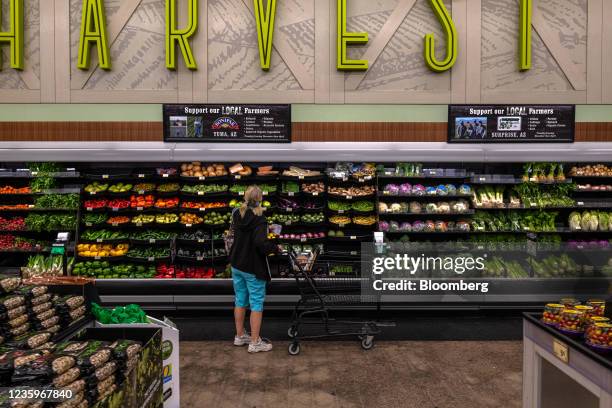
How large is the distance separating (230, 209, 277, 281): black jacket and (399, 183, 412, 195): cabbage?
2.69 m

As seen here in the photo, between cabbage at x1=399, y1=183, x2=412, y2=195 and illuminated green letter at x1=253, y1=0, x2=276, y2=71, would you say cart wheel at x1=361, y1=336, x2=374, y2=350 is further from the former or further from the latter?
illuminated green letter at x1=253, y1=0, x2=276, y2=71

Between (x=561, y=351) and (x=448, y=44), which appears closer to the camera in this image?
(x=561, y=351)

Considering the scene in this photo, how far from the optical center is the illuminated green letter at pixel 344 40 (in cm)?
693

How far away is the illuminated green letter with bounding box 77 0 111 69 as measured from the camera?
22.7 ft

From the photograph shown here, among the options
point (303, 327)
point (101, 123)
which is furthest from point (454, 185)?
point (101, 123)

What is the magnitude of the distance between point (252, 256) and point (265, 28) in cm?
360

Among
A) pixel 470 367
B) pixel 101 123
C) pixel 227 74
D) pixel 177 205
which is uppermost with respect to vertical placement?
pixel 227 74

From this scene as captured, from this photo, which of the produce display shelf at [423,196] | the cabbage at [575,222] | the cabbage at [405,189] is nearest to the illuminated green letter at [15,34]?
the produce display shelf at [423,196]

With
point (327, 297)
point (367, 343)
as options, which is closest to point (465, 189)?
point (327, 297)

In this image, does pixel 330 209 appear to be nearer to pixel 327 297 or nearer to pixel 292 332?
pixel 327 297

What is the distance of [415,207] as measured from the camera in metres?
7.07

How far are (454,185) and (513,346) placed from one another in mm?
2668

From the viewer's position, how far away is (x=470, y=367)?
4.73 m

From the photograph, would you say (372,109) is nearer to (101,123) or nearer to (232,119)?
(232,119)
